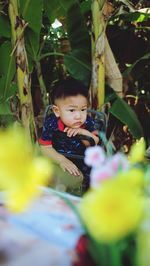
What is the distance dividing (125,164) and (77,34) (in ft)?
8.47

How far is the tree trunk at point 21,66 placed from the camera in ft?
10.1

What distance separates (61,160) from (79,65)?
0.85 metres

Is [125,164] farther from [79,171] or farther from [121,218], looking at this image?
[79,171]

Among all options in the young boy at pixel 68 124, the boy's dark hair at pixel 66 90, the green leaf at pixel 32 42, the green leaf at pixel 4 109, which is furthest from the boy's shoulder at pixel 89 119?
the green leaf at pixel 32 42

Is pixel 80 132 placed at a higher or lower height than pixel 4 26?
lower

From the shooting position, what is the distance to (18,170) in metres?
0.51

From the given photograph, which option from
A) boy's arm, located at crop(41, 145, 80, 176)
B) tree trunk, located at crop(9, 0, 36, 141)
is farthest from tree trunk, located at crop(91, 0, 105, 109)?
boy's arm, located at crop(41, 145, 80, 176)

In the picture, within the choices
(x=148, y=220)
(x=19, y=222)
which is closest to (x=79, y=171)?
(x=19, y=222)

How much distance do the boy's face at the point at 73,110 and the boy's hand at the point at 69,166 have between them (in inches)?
6.9

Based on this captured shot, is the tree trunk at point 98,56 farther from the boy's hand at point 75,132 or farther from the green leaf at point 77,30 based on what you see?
the boy's hand at point 75,132

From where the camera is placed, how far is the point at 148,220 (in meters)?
0.64

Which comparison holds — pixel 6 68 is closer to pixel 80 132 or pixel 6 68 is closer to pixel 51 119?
pixel 51 119

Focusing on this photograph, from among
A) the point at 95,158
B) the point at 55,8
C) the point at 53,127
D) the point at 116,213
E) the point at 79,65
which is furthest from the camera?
the point at 55,8

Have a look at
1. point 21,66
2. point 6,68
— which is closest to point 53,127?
point 21,66
